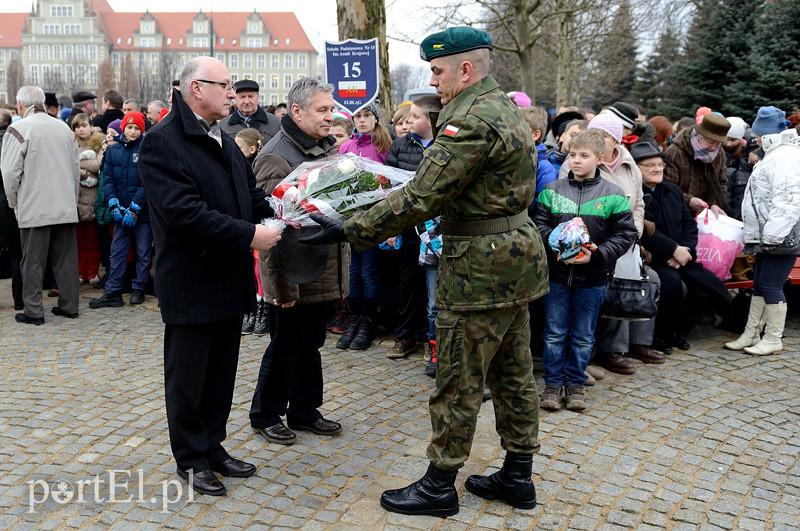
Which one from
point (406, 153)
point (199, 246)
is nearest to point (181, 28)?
point (406, 153)

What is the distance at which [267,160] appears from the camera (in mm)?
4848

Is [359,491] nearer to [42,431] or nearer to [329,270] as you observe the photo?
Result: [329,270]

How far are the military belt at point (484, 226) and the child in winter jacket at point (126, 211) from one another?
556cm

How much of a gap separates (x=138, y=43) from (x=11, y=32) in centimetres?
1989

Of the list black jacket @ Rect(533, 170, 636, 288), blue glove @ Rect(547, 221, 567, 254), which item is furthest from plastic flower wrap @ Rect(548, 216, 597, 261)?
black jacket @ Rect(533, 170, 636, 288)

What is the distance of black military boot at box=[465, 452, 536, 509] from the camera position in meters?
4.22

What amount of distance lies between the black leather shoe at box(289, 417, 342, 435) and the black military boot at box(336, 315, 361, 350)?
2.05 meters

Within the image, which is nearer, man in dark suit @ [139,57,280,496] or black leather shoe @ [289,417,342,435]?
man in dark suit @ [139,57,280,496]

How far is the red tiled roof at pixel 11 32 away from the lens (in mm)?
122312

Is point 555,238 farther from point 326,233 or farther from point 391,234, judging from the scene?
point 326,233

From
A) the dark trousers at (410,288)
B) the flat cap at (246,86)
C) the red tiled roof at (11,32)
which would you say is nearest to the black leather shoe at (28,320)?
the flat cap at (246,86)

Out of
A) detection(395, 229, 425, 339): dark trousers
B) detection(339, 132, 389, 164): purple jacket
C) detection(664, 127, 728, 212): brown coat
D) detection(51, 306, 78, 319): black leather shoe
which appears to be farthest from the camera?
detection(51, 306, 78, 319): black leather shoe

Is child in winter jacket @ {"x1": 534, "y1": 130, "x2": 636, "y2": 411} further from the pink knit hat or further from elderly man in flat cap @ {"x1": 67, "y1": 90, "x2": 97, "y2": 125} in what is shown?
elderly man in flat cap @ {"x1": 67, "y1": 90, "x2": 97, "y2": 125}

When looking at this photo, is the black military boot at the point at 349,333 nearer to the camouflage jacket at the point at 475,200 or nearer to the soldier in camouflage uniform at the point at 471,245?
the soldier in camouflage uniform at the point at 471,245
